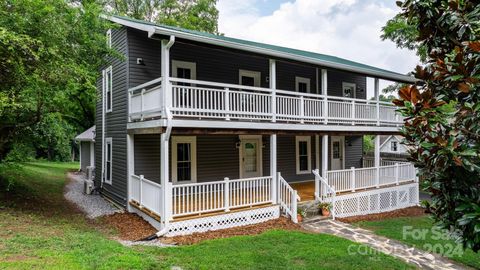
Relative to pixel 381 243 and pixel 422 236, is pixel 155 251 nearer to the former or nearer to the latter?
pixel 381 243

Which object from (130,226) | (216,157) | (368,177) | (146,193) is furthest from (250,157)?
(130,226)

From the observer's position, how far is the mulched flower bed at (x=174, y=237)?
793cm

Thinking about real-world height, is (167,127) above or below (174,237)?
above

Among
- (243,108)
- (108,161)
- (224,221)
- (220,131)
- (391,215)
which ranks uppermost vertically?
(243,108)

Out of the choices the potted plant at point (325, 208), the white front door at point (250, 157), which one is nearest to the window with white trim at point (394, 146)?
the white front door at point (250, 157)

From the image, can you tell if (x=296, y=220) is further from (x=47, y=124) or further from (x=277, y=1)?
(x=277, y=1)

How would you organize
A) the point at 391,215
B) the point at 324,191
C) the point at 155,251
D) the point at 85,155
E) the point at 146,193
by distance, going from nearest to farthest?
the point at 155,251
the point at 146,193
the point at 324,191
the point at 391,215
the point at 85,155

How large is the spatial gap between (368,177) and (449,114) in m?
10.6

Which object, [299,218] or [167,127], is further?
[299,218]

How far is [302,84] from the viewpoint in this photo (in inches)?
593

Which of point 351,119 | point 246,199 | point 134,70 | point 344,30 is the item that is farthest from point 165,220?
point 344,30

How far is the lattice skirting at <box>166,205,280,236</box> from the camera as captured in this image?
8.27 meters

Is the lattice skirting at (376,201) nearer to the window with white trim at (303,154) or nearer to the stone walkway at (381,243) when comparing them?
the stone walkway at (381,243)

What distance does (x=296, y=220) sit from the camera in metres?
9.87
